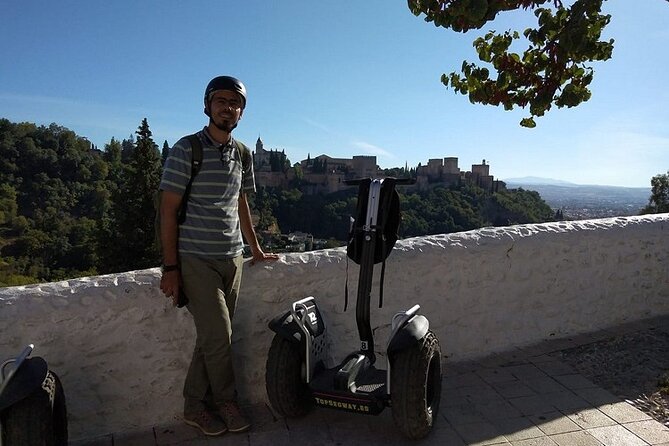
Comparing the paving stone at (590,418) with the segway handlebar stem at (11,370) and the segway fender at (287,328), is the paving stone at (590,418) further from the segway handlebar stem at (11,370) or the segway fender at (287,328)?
the segway handlebar stem at (11,370)

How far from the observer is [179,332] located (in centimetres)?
285

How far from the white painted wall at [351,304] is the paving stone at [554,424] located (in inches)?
35.5

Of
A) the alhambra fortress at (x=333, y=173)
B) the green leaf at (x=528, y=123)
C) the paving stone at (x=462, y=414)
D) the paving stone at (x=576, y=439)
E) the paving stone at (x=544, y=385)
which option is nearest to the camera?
the paving stone at (x=576, y=439)

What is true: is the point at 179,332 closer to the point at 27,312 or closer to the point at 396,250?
the point at 27,312

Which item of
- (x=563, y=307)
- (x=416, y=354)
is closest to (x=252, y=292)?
(x=416, y=354)

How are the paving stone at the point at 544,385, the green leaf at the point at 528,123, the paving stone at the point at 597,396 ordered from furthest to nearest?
1. the green leaf at the point at 528,123
2. the paving stone at the point at 544,385
3. the paving stone at the point at 597,396

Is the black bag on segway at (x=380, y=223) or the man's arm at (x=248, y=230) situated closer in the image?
the black bag on segway at (x=380, y=223)

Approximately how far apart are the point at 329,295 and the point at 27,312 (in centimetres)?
171

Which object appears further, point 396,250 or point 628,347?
point 628,347

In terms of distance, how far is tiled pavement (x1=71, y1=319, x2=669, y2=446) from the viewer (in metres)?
2.66

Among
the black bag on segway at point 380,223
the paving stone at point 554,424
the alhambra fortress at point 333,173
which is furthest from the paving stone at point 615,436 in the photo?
the alhambra fortress at point 333,173

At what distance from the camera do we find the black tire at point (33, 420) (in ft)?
6.63

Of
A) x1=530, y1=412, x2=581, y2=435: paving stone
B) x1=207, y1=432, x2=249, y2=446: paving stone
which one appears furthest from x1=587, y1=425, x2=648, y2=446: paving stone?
x1=207, y1=432, x2=249, y2=446: paving stone

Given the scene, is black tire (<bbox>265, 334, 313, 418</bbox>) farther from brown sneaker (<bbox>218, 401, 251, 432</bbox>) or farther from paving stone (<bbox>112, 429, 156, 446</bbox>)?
paving stone (<bbox>112, 429, 156, 446</bbox>)
